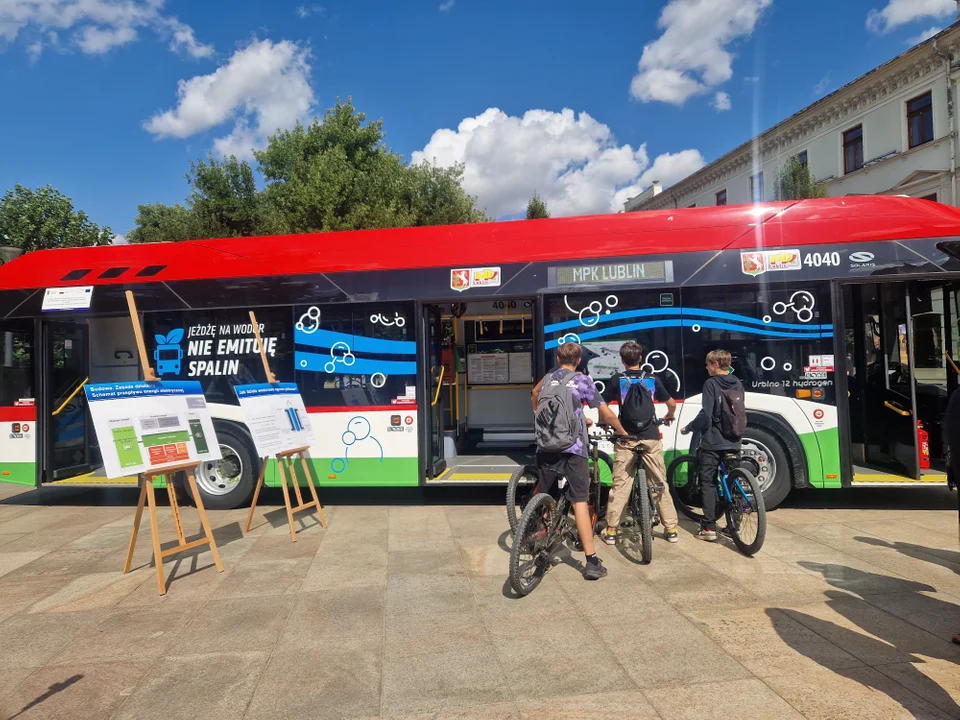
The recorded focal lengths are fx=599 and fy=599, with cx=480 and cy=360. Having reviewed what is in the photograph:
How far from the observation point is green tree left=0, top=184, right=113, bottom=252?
53.3 feet

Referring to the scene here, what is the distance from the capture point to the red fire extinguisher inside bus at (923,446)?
6.55 metres

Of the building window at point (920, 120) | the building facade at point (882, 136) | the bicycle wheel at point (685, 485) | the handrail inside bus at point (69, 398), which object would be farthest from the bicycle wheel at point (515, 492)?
the building window at point (920, 120)

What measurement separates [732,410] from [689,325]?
141cm

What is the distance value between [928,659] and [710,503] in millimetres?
2158

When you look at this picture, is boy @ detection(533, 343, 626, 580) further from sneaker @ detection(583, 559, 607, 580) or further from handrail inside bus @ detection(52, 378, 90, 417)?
handrail inside bus @ detection(52, 378, 90, 417)

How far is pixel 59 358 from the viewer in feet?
24.3

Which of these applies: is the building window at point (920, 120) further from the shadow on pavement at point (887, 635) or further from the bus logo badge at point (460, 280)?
the shadow on pavement at point (887, 635)

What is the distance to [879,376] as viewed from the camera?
7309 mm

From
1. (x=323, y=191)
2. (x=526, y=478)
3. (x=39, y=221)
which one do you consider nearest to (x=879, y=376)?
(x=526, y=478)

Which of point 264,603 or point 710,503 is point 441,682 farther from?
point 710,503

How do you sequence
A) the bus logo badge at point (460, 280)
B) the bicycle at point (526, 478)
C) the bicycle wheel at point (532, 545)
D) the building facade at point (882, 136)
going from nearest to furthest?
the bicycle wheel at point (532, 545), the bicycle at point (526, 478), the bus logo badge at point (460, 280), the building facade at point (882, 136)

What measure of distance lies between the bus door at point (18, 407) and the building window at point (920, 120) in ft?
88.4

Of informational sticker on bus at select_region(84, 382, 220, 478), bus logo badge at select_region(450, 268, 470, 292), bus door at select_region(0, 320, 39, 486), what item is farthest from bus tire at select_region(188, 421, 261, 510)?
bus logo badge at select_region(450, 268, 470, 292)

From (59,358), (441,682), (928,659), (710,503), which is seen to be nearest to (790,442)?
(710,503)
